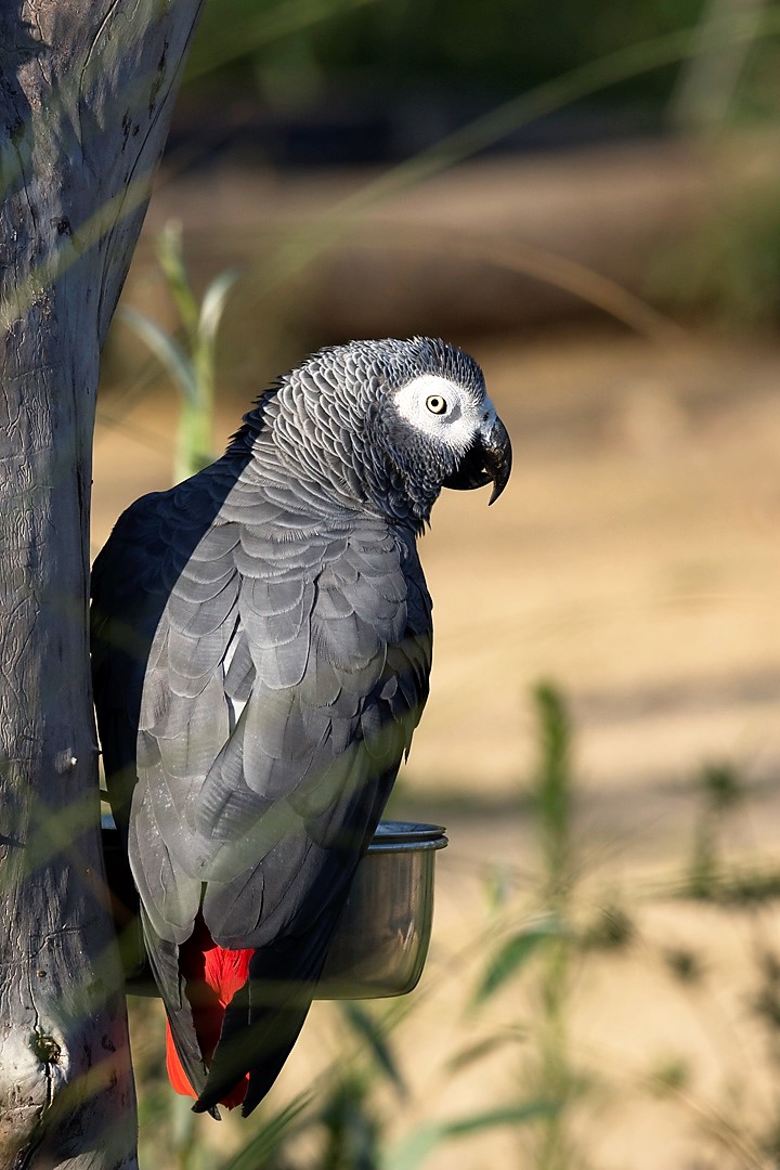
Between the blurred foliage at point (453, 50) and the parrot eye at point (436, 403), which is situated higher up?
the blurred foliage at point (453, 50)

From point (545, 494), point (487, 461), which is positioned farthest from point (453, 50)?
point (487, 461)

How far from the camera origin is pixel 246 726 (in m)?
0.98

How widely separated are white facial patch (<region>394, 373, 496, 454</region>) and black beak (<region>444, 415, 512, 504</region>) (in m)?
0.03

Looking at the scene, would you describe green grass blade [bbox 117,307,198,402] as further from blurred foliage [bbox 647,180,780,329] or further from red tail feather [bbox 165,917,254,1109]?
blurred foliage [bbox 647,180,780,329]

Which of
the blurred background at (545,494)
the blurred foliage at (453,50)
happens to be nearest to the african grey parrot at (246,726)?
the blurred background at (545,494)

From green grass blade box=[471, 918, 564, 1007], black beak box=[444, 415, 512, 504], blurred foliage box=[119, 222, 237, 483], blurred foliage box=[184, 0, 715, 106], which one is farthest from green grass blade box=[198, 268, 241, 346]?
blurred foliage box=[184, 0, 715, 106]

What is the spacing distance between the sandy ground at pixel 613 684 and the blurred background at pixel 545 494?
0.01 meters

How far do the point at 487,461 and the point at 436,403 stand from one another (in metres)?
0.13

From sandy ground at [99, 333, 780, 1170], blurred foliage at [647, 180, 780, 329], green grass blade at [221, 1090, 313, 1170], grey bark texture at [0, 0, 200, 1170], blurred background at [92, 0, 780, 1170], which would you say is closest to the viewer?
green grass blade at [221, 1090, 313, 1170]

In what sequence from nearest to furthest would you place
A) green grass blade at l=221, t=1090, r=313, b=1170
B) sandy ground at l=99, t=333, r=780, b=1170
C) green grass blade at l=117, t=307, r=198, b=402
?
1. green grass blade at l=221, t=1090, r=313, b=1170
2. green grass blade at l=117, t=307, r=198, b=402
3. sandy ground at l=99, t=333, r=780, b=1170

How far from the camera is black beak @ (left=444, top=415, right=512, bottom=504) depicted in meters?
1.34

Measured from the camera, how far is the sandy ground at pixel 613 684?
154cm

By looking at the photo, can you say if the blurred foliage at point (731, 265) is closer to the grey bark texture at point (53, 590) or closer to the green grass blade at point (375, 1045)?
the green grass blade at point (375, 1045)

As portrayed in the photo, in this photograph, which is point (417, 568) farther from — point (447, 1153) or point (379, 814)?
point (447, 1153)
